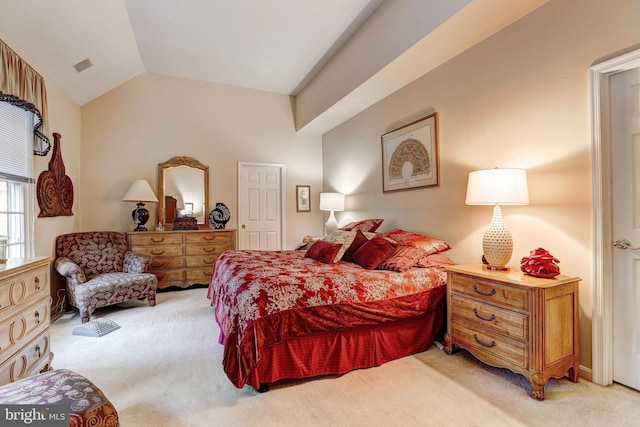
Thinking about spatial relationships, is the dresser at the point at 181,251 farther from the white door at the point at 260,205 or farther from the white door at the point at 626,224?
the white door at the point at 626,224

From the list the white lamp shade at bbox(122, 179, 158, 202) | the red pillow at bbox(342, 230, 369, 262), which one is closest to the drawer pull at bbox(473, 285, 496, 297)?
the red pillow at bbox(342, 230, 369, 262)

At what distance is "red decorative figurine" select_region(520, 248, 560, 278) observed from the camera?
1898mm

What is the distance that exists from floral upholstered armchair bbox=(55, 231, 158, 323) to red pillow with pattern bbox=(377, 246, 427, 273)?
2788mm

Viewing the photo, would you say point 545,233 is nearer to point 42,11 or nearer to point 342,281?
point 342,281

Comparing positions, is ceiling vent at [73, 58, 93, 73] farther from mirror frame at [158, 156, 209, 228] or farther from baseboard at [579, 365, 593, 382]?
baseboard at [579, 365, 593, 382]

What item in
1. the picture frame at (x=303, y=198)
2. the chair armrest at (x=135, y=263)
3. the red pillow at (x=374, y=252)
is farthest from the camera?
the picture frame at (x=303, y=198)

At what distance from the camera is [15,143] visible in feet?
8.74

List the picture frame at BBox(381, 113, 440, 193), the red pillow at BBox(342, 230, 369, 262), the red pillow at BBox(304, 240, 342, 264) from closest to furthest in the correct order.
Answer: the red pillow at BBox(304, 240, 342, 264) → the red pillow at BBox(342, 230, 369, 262) → the picture frame at BBox(381, 113, 440, 193)

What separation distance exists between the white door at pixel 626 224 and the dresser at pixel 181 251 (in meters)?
4.19

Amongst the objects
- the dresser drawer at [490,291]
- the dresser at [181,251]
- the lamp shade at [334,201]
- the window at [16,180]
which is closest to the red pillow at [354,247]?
the dresser drawer at [490,291]

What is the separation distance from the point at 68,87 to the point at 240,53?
2158 millimetres

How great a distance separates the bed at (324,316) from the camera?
1.83 metres

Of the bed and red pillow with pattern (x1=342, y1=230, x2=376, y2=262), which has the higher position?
red pillow with pattern (x1=342, y1=230, x2=376, y2=262)

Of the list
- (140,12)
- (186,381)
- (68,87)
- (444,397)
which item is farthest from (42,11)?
(444,397)
